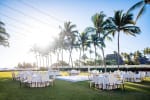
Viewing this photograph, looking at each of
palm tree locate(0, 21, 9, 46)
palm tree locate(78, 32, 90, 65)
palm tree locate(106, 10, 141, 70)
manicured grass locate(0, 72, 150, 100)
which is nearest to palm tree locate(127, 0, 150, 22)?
palm tree locate(106, 10, 141, 70)

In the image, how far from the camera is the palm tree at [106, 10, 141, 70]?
26.8 metres

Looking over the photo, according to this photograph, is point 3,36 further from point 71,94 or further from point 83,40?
point 71,94

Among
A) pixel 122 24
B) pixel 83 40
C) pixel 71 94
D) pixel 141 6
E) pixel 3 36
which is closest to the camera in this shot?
pixel 71 94

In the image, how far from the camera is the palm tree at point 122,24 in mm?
26812

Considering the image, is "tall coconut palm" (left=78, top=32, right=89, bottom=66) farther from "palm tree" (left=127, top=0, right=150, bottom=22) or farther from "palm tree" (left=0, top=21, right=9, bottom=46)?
"palm tree" (left=127, top=0, right=150, bottom=22)

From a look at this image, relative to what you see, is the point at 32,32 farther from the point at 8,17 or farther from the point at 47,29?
the point at 8,17

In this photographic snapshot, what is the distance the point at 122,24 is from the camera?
90.0ft

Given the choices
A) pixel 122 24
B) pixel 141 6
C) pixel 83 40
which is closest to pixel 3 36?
pixel 83 40

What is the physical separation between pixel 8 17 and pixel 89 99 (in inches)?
566

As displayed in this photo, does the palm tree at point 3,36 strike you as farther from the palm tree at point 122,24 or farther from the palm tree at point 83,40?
the palm tree at point 122,24

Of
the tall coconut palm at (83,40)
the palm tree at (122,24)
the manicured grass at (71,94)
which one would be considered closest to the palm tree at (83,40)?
the tall coconut palm at (83,40)

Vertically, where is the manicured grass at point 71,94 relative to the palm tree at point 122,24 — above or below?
below

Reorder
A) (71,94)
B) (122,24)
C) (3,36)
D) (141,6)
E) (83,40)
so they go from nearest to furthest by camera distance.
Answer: (71,94), (141,6), (122,24), (3,36), (83,40)

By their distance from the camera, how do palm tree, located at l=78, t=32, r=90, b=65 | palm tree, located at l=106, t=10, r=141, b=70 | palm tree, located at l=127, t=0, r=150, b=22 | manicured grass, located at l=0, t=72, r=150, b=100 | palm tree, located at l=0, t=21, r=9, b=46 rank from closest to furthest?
manicured grass, located at l=0, t=72, r=150, b=100, palm tree, located at l=127, t=0, r=150, b=22, palm tree, located at l=106, t=10, r=141, b=70, palm tree, located at l=0, t=21, r=9, b=46, palm tree, located at l=78, t=32, r=90, b=65
